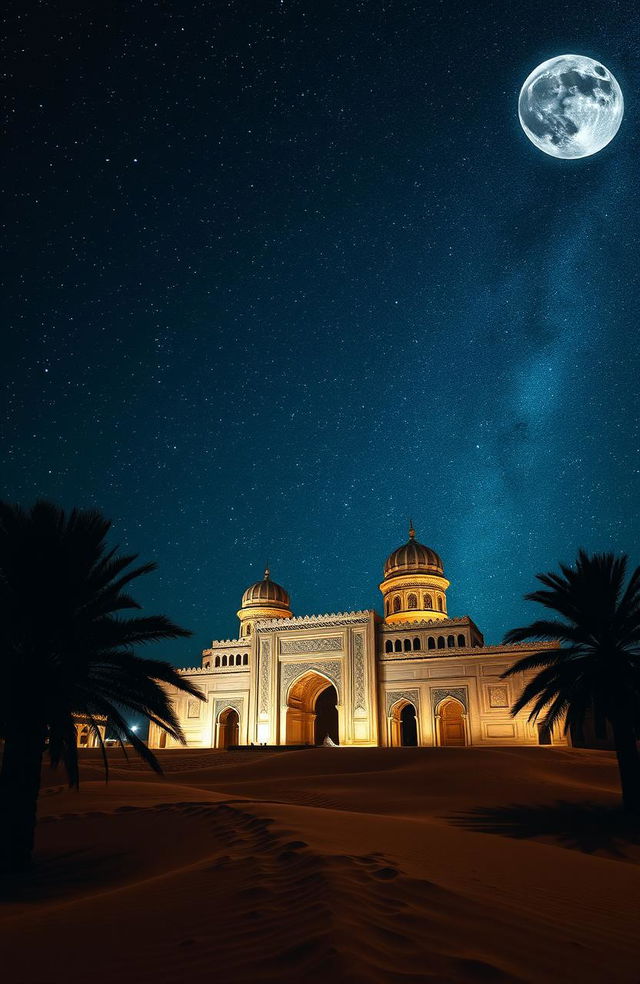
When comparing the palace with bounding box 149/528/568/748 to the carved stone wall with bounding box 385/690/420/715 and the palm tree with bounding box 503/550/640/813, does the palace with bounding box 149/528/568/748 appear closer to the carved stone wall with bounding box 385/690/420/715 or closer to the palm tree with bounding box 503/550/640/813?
the carved stone wall with bounding box 385/690/420/715

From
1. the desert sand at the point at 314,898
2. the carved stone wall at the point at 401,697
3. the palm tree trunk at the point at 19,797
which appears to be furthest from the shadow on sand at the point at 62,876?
the carved stone wall at the point at 401,697

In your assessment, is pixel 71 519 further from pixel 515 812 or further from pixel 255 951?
pixel 515 812

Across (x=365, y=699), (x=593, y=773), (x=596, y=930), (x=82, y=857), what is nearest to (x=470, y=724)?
(x=365, y=699)

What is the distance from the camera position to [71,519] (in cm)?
1048

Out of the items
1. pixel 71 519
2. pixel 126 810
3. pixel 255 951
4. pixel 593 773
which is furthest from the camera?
pixel 593 773

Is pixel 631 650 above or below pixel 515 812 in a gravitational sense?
above

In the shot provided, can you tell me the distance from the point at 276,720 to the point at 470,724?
36.6 feet

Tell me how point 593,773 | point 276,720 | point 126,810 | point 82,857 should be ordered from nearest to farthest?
1. point 82,857
2. point 126,810
3. point 593,773
4. point 276,720

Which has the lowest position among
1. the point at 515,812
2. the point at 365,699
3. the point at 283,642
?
the point at 515,812

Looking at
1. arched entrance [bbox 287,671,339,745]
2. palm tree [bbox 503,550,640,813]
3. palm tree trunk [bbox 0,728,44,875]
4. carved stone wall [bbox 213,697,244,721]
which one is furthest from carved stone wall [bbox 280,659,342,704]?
palm tree trunk [bbox 0,728,44,875]

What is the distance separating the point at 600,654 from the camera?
14312mm

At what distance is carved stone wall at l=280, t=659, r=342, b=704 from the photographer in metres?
37.3

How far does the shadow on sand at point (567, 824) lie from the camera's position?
10445 millimetres

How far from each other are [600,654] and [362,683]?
929 inches
